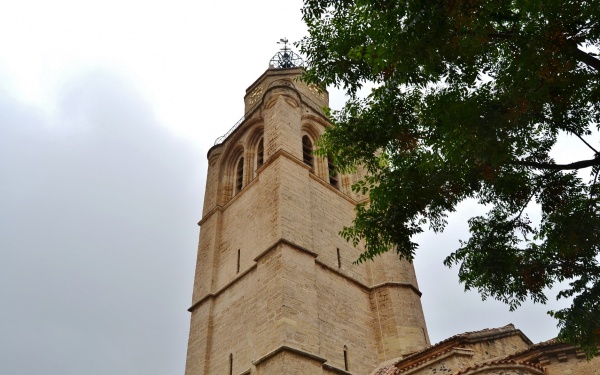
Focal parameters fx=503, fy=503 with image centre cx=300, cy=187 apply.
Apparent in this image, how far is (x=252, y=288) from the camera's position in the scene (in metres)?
14.7

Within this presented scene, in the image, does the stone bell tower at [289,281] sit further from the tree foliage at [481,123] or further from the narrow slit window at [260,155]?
the tree foliage at [481,123]

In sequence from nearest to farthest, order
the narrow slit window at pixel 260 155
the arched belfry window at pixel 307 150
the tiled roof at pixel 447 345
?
the tiled roof at pixel 447 345 < the narrow slit window at pixel 260 155 < the arched belfry window at pixel 307 150

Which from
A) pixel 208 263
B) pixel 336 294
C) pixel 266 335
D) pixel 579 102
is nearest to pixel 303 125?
pixel 208 263

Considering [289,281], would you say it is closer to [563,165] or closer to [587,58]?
[563,165]

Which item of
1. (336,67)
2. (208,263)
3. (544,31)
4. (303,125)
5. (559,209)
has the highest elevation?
(303,125)

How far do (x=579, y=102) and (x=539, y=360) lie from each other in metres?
5.16

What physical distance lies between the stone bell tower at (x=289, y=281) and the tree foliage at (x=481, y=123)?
5.66 metres

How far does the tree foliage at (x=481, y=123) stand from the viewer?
536 cm

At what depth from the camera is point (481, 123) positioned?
5.76m

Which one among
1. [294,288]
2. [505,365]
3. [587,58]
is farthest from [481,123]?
[294,288]

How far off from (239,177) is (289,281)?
28.0 feet

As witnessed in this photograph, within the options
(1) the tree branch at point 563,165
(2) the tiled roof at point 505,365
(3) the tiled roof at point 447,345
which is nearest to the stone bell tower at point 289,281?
(3) the tiled roof at point 447,345

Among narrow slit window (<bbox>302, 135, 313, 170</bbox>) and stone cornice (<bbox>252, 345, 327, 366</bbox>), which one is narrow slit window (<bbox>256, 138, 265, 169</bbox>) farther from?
stone cornice (<bbox>252, 345, 327, 366</bbox>)

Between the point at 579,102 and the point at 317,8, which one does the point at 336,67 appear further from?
the point at 579,102
